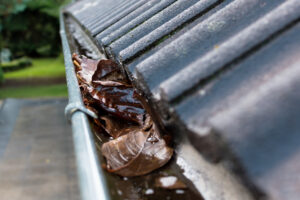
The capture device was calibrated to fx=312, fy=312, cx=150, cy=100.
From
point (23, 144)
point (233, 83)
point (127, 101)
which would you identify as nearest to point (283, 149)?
point (233, 83)

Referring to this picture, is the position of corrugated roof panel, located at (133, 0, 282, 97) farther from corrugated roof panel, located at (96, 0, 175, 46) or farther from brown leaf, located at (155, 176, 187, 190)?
corrugated roof panel, located at (96, 0, 175, 46)

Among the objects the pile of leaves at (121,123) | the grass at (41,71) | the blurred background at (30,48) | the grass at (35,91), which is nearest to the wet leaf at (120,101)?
the pile of leaves at (121,123)

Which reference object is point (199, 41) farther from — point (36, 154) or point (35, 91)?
point (35, 91)

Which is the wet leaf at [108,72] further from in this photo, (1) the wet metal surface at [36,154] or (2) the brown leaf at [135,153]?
(1) the wet metal surface at [36,154]

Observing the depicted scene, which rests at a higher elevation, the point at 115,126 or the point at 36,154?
the point at 36,154

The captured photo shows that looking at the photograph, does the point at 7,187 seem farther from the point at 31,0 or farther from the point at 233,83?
the point at 31,0

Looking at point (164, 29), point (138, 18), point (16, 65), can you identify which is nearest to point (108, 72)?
point (164, 29)
